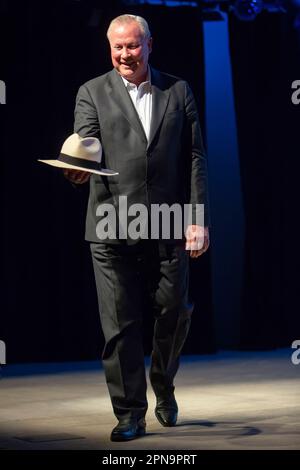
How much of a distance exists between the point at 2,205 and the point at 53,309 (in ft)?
2.44

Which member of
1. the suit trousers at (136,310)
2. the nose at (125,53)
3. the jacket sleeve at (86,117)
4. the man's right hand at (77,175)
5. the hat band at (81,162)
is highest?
the nose at (125,53)

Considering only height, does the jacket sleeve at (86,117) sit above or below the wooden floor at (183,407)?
above

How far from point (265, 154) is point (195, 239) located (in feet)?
11.9

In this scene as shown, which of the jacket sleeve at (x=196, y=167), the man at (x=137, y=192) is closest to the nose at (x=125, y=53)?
the man at (x=137, y=192)

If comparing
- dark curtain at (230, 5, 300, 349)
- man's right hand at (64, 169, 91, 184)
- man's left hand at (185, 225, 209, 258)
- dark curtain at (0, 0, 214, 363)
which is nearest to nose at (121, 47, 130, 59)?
man's right hand at (64, 169, 91, 184)

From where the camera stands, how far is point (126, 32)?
12.4ft

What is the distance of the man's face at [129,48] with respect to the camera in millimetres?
3775

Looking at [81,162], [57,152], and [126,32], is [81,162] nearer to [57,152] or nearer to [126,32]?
[126,32]

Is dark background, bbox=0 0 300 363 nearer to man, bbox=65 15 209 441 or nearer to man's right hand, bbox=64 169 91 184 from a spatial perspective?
man, bbox=65 15 209 441

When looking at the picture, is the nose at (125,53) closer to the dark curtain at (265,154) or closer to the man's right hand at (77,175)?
the man's right hand at (77,175)

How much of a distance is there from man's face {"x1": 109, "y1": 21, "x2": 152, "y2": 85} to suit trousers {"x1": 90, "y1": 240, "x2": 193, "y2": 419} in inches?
24.7

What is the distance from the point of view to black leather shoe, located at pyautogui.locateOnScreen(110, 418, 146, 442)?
12.2 ft

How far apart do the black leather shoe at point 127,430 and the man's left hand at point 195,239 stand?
639 mm

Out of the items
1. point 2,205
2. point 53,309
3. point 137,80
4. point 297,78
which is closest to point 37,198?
point 2,205
